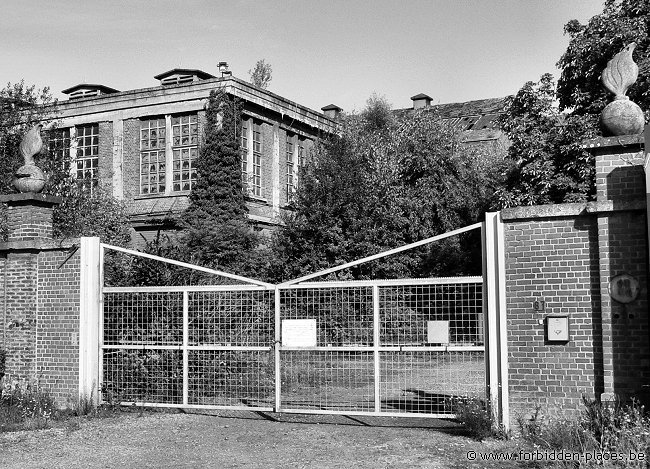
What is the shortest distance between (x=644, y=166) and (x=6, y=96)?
2028 cm

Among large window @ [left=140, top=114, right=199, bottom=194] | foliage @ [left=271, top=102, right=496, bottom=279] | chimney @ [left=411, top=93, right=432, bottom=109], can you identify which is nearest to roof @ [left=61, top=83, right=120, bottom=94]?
large window @ [left=140, top=114, right=199, bottom=194]

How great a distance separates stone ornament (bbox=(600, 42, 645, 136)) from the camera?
898 centimetres

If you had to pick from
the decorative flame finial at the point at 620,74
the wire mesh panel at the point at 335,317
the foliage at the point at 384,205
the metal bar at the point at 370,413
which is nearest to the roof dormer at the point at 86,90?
the foliage at the point at 384,205

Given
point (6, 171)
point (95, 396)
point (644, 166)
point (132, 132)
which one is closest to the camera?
point (644, 166)

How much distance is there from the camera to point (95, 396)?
12109 millimetres

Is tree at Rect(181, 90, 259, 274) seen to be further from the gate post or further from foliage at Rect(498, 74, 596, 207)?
the gate post

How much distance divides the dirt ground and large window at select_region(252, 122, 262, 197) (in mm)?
17144

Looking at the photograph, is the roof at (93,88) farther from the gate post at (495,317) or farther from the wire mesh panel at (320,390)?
the gate post at (495,317)

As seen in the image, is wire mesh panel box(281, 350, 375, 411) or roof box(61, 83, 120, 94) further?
roof box(61, 83, 120, 94)

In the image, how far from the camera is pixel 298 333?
1126cm

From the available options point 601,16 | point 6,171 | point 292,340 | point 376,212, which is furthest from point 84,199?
point 601,16

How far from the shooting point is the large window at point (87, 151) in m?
28.9

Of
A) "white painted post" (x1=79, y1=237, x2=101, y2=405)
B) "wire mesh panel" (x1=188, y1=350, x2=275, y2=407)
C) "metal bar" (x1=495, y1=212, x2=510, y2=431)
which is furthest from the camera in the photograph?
"wire mesh panel" (x1=188, y1=350, x2=275, y2=407)

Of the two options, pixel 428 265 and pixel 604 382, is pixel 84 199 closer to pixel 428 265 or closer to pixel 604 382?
pixel 428 265
